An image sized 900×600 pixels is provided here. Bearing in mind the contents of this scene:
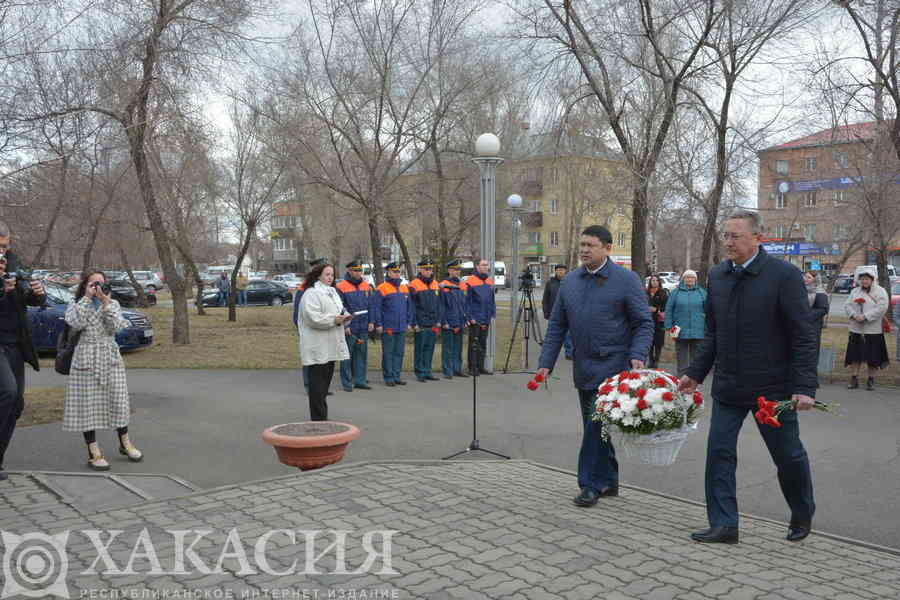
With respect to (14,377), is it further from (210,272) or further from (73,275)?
(210,272)

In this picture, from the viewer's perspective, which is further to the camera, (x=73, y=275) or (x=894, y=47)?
(x=73, y=275)

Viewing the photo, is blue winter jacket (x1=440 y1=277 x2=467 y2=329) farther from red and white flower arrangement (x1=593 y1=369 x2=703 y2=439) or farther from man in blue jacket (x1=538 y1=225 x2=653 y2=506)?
red and white flower arrangement (x1=593 y1=369 x2=703 y2=439)

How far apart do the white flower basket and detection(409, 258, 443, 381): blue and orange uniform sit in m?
7.80

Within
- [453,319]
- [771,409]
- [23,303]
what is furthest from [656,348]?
[23,303]

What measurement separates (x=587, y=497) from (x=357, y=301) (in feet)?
22.7

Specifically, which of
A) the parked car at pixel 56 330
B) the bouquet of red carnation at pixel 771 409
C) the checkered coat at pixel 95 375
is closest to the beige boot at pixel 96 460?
the checkered coat at pixel 95 375

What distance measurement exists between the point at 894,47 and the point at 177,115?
13373mm

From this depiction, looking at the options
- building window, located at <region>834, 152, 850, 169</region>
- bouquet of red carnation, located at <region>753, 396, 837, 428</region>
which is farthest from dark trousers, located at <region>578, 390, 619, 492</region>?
building window, located at <region>834, 152, 850, 169</region>

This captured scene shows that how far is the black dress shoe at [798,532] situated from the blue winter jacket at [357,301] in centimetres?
776

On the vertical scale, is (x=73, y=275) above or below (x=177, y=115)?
below

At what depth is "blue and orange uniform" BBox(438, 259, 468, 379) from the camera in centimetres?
1315

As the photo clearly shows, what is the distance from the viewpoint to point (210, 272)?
218 ft

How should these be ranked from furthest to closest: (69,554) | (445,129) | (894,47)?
(445,129)
(894,47)
(69,554)

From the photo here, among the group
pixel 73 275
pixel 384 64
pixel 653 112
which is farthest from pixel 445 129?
pixel 73 275
